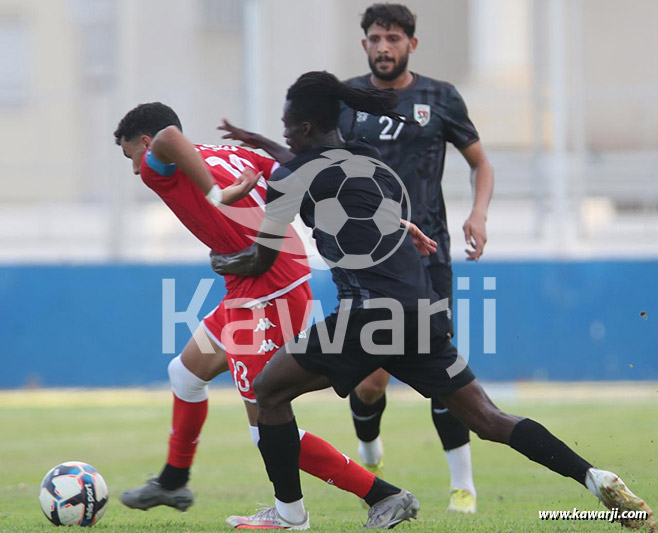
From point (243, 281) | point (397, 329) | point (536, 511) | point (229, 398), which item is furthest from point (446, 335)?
point (229, 398)

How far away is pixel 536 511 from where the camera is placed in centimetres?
559

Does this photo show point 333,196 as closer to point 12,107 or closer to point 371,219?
point 371,219

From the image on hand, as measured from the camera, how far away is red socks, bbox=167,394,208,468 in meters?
5.66

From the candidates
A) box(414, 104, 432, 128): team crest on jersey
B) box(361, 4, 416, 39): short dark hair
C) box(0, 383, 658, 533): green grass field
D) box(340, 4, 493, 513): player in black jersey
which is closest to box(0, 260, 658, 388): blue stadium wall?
box(0, 383, 658, 533): green grass field

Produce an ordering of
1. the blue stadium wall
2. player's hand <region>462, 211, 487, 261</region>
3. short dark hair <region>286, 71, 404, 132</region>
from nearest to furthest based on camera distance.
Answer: short dark hair <region>286, 71, 404, 132</region>, player's hand <region>462, 211, 487, 261</region>, the blue stadium wall

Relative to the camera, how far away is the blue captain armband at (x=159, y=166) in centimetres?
488

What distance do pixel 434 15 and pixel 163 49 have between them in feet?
17.5

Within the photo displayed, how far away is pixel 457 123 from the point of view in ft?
19.6

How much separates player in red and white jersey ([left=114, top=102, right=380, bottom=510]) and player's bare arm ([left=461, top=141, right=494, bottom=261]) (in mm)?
940

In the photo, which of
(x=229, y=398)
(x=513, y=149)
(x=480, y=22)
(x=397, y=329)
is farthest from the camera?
(x=480, y=22)

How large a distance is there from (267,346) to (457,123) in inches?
70.3

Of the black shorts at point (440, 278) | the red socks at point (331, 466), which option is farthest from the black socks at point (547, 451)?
the black shorts at point (440, 278)
